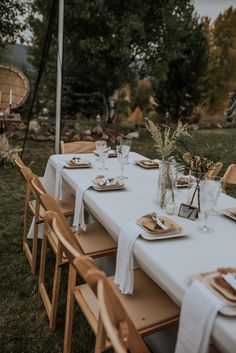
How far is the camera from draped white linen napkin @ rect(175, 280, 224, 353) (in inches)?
32.7

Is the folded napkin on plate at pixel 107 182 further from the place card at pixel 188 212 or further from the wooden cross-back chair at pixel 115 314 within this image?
the wooden cross-back chair at pixel 115 314

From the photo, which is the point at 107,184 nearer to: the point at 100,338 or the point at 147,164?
the point at 147,164

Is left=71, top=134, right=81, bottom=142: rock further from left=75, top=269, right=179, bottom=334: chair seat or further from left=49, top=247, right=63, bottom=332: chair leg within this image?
left=75, top=269, right=179, bottom=334: chair seat

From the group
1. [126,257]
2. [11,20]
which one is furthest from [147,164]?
[11,20]

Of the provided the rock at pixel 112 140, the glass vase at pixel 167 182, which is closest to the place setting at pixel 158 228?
the glass vase at pixel 167 182

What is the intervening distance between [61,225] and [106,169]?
105cm

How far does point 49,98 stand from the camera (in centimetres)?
726

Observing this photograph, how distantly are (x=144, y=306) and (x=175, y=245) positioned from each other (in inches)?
11.4

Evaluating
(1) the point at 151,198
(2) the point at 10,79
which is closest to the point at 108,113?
(2) the point at 10,79

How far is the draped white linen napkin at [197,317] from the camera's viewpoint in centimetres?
83

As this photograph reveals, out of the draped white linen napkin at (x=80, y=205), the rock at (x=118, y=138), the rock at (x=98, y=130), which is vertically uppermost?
the draped white linen napkin at (x=80, y=205)

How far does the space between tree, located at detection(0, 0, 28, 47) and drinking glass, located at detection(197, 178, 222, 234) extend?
18.5ft

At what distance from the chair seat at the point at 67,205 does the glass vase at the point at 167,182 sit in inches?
32.3

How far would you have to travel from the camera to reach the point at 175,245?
1.17 m
